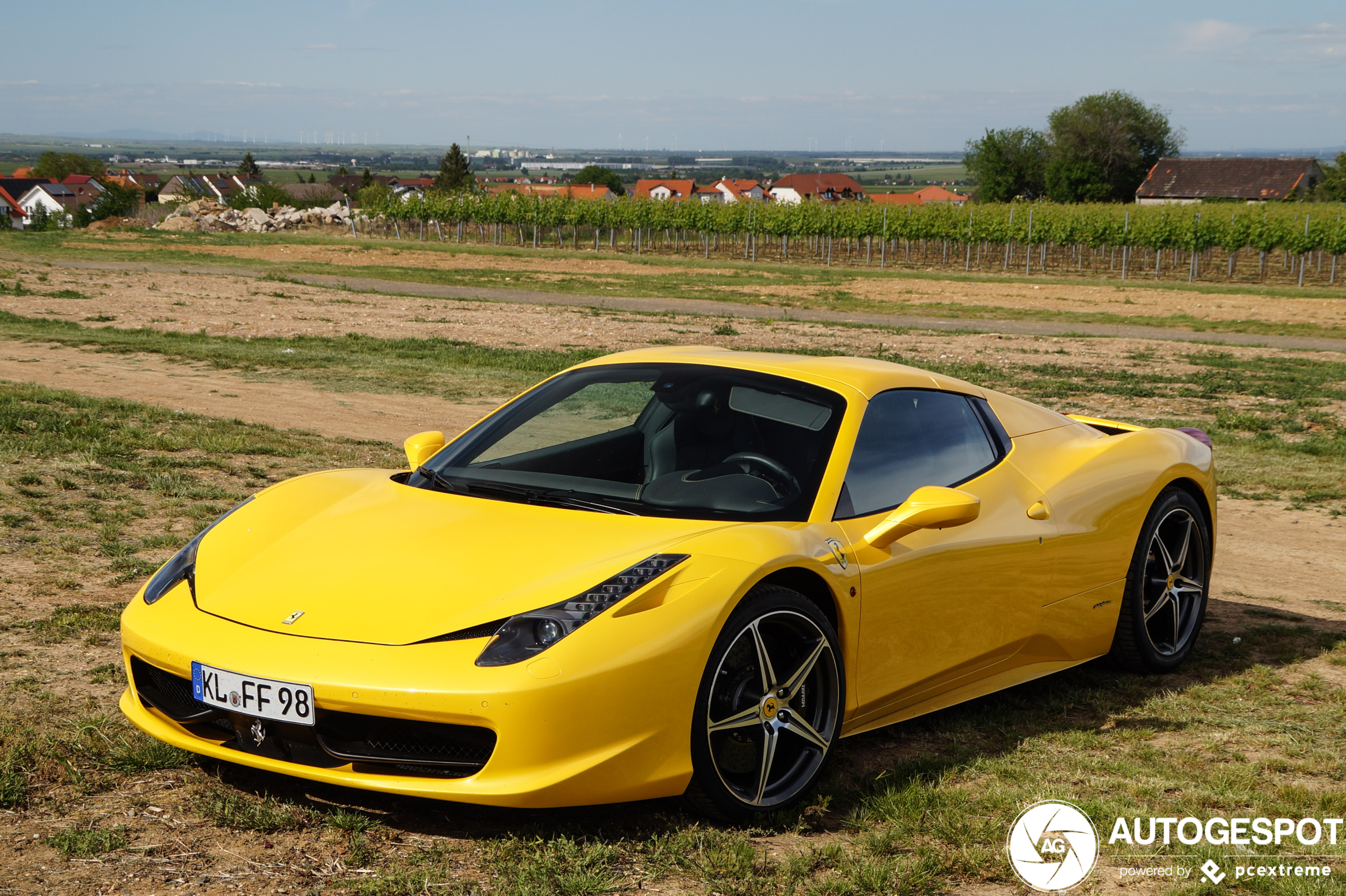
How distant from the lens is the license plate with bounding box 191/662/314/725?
10.2 ft

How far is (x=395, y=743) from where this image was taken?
10.3 feet

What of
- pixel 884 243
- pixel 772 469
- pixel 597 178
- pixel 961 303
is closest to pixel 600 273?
pixel 961 303

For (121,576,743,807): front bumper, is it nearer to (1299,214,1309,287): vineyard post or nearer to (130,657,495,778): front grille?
(130,657,495,778): front grille

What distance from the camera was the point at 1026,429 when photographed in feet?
16.5

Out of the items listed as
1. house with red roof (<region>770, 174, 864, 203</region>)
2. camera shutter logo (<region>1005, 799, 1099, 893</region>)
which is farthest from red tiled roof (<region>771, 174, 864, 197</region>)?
camera shutter logo (<region>1005, 799, 1099, 893</region>)

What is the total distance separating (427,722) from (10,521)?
450cm

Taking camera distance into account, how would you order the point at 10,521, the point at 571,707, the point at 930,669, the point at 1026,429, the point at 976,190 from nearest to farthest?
the point at 571,707, the point at 930,669, the point at 1026,429, the point at 10,521, the point at 976,190

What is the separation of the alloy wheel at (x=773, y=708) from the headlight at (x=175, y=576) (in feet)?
5.52

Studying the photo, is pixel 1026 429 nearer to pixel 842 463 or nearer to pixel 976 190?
pixel 842 463

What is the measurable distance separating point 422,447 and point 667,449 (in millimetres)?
1075

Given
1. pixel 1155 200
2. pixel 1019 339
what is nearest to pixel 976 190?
pixel 1155 200

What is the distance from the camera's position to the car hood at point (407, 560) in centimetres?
327

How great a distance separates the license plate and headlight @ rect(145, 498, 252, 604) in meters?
0.46

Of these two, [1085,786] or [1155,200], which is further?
[1155,200]
